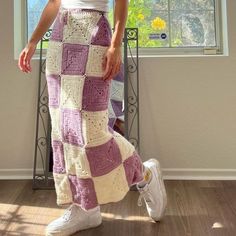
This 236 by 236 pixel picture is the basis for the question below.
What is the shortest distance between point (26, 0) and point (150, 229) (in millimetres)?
1732

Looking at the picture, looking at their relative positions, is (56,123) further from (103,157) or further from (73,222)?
(73,222)

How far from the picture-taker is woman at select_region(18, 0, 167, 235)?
4.37 feet

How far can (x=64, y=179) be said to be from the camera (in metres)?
1.45

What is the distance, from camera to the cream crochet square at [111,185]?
1398 millimetres

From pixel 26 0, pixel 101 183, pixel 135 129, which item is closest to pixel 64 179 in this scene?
pixel 101 183

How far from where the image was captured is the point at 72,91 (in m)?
1.35

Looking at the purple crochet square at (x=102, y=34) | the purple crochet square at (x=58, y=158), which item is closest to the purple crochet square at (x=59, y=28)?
the purple crochet square at (x=102, y=34)

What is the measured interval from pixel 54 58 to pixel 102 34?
200 mm

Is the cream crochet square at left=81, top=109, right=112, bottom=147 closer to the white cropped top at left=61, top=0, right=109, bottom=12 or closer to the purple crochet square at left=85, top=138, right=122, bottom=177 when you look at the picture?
the purple crochet square at left=85, top=138, right=122, bottom=177

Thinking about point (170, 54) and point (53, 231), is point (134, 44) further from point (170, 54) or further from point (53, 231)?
point (53, 231)

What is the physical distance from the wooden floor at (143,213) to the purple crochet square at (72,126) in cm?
42

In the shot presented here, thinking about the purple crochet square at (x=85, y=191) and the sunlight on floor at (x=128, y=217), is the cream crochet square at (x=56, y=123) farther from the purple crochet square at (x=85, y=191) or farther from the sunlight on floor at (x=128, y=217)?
the sunlight on floor at (x=128, y=217)

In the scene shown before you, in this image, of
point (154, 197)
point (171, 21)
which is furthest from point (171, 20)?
point (154, 197)

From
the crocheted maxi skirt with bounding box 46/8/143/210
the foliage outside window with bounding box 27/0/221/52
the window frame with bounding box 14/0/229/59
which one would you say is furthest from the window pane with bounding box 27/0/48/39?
the crocheted maxi skirt with bounding box 46/8/143/210
